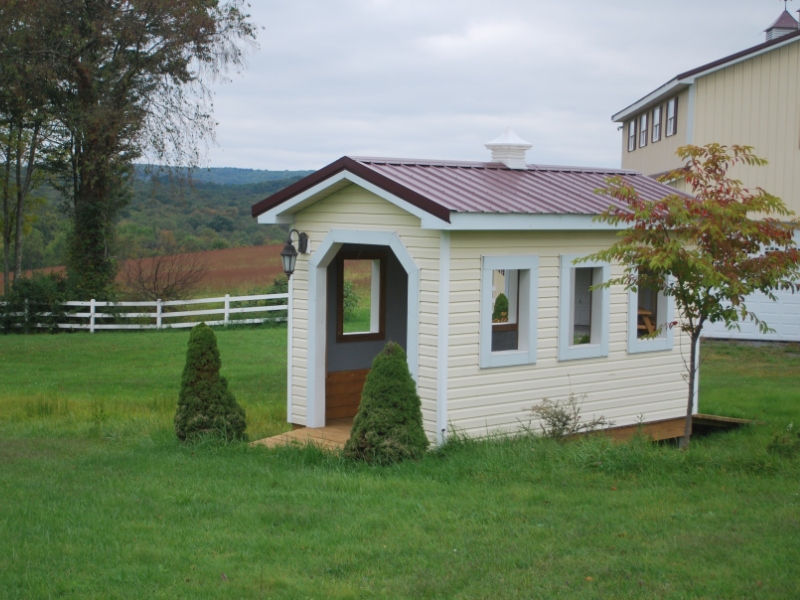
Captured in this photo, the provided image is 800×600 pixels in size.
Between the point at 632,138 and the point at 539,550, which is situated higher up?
the point at 632,138

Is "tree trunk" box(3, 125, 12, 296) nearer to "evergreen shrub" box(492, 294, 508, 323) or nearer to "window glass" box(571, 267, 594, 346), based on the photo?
"evergreen shrub" box(492, 294, 508, 323)

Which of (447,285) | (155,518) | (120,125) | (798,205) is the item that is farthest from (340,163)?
(120,125)

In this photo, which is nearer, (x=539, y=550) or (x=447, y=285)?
(x=539, y=550)

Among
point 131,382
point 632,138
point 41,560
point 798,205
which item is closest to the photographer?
point 41,560

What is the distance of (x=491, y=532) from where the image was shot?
6844mm

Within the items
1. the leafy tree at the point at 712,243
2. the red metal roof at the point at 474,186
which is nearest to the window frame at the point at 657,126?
the red metal roof at the point at 474,186

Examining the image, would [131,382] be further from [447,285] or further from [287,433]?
[447,285]

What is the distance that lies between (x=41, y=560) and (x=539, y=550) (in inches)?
133

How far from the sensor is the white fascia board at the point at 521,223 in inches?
378

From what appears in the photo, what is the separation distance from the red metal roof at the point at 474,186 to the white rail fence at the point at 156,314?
1654 centimetres

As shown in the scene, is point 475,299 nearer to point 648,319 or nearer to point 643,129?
point 648,319

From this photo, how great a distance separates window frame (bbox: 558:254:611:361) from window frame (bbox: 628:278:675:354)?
0.41 m

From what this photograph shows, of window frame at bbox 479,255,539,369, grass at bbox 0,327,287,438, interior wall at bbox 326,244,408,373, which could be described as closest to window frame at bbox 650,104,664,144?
grass at bbox 0,327,287,438

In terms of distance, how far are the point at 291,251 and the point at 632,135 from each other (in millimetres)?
23899
